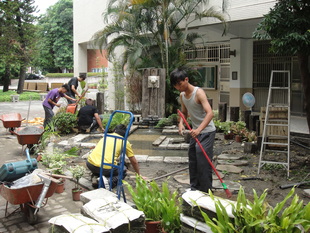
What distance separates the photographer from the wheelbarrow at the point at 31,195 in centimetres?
482

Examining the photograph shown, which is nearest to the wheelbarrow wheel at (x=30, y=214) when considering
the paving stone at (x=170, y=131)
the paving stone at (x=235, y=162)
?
the paving stone at (x=235, y=162)

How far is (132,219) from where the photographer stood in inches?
142

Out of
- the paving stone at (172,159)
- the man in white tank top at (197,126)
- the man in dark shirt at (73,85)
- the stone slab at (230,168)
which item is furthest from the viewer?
the man in dark shirt at (73,85)

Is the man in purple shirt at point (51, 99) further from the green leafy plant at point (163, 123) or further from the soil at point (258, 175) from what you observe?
the soil at point (258, 175)

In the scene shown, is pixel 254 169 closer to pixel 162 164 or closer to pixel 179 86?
pixel 162 164

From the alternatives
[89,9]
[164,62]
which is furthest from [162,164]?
[89,9]

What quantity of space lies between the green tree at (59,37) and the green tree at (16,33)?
40.2ft

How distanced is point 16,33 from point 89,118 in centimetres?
2004

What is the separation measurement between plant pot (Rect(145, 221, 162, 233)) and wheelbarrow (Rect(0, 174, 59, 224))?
155cm

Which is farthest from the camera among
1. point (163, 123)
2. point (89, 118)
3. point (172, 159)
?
point (163, 123)

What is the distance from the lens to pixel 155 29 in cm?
1602

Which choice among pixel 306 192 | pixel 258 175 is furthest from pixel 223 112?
pixel 306 192

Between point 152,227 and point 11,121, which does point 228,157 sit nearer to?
point 152,227

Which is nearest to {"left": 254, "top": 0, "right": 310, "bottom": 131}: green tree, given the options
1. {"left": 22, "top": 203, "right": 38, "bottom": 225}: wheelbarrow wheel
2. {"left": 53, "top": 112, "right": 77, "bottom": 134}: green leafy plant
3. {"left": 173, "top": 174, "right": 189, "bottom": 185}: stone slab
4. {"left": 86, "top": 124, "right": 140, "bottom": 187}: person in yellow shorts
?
{"left": 173, "top": 174, "right": 189, "bottom": 185}: stone slab
